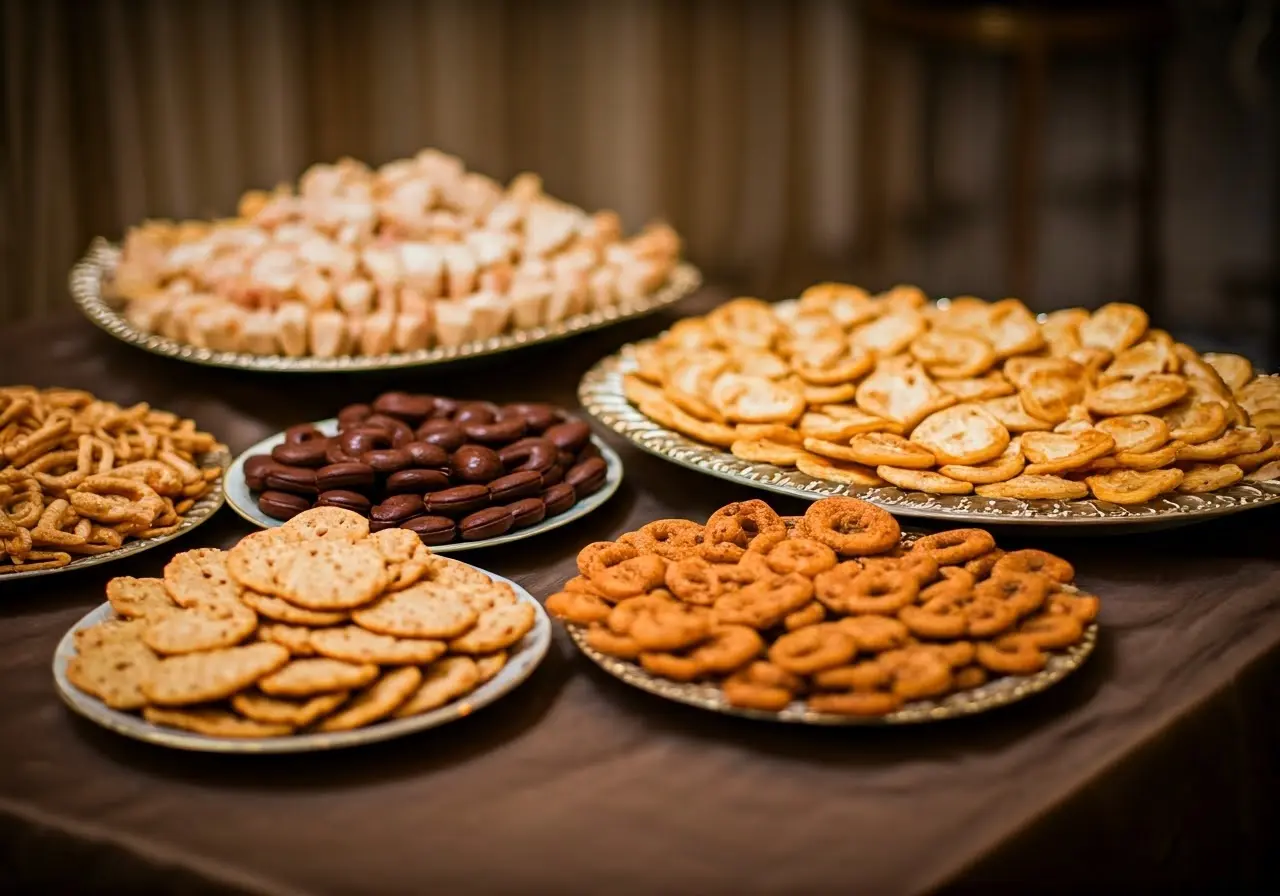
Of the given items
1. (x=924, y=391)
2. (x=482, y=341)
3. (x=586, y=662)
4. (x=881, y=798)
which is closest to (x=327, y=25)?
(x=482, y=341)

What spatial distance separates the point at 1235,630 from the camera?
1.24m

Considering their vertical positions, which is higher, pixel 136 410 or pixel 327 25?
pixel 327 25

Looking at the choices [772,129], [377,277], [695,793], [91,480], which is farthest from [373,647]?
[772,129]

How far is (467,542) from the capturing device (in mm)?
1354

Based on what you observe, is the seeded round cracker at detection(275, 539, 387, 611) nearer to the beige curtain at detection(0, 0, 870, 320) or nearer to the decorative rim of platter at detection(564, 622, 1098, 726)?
the decorative rim of platter at detection(564, 622, 1098, 726)

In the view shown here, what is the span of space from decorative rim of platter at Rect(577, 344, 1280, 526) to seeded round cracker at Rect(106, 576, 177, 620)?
1.83 ft

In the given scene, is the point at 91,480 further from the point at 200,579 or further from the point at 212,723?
the point at 212,723

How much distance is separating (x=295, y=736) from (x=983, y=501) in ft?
2.34

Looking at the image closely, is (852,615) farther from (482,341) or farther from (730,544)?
(482,341)

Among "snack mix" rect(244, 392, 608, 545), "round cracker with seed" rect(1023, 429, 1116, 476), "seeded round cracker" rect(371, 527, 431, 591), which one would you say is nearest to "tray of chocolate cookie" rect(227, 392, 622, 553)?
Result: "snack mix" rect(244, 392, 608, 545)

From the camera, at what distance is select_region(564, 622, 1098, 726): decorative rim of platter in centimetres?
101

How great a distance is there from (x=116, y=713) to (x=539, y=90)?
366 centimetres

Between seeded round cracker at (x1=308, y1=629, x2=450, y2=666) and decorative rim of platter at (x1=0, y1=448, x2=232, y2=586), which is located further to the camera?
decorative rim of platter at (x1=0, y1=448, x2=232, y2=586)

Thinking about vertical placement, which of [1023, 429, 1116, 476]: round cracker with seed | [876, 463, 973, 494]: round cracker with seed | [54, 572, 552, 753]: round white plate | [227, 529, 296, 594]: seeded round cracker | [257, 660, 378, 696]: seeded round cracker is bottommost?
[54, 572, 552, 753]: round white plate
